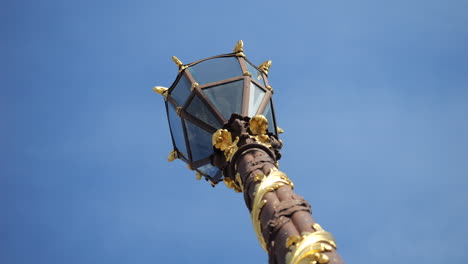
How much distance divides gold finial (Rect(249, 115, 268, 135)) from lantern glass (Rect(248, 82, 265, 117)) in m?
0.93

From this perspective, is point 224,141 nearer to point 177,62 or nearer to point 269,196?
point 269,196

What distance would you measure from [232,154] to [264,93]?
9.43ft

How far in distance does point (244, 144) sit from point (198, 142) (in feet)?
7.89

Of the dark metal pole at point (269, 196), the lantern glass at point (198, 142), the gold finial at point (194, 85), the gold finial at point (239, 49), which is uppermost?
the gold finial at point (239, 49)

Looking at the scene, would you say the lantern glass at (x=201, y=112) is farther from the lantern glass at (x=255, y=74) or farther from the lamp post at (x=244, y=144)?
the lantern glass at (x=255, y=74)

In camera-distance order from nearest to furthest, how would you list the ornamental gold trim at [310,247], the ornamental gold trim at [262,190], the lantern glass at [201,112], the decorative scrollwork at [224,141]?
the ornamental gold trim at [310,247]
the ornamental gold trim at [262,190]
the decorative scrollwork at [224,141]
the lantern glass at [201,112]

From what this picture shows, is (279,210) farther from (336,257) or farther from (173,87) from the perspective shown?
(173,87)

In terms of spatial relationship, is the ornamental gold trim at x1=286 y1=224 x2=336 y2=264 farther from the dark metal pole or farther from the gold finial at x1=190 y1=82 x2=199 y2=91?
the gold finial at x1=190 y1=82 x2=199 y2=91

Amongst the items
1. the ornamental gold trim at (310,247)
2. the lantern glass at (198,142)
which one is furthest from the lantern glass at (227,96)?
the ornamental gold trim at (310,247)

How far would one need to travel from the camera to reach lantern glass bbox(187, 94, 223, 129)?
10695 millimetres

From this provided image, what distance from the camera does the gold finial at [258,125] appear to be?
9445mm

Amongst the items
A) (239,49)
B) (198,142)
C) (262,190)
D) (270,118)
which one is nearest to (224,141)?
(198,142)

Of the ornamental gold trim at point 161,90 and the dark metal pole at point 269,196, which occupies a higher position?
the ornamental gold trim at point 161,90

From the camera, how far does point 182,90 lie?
1172 cm
